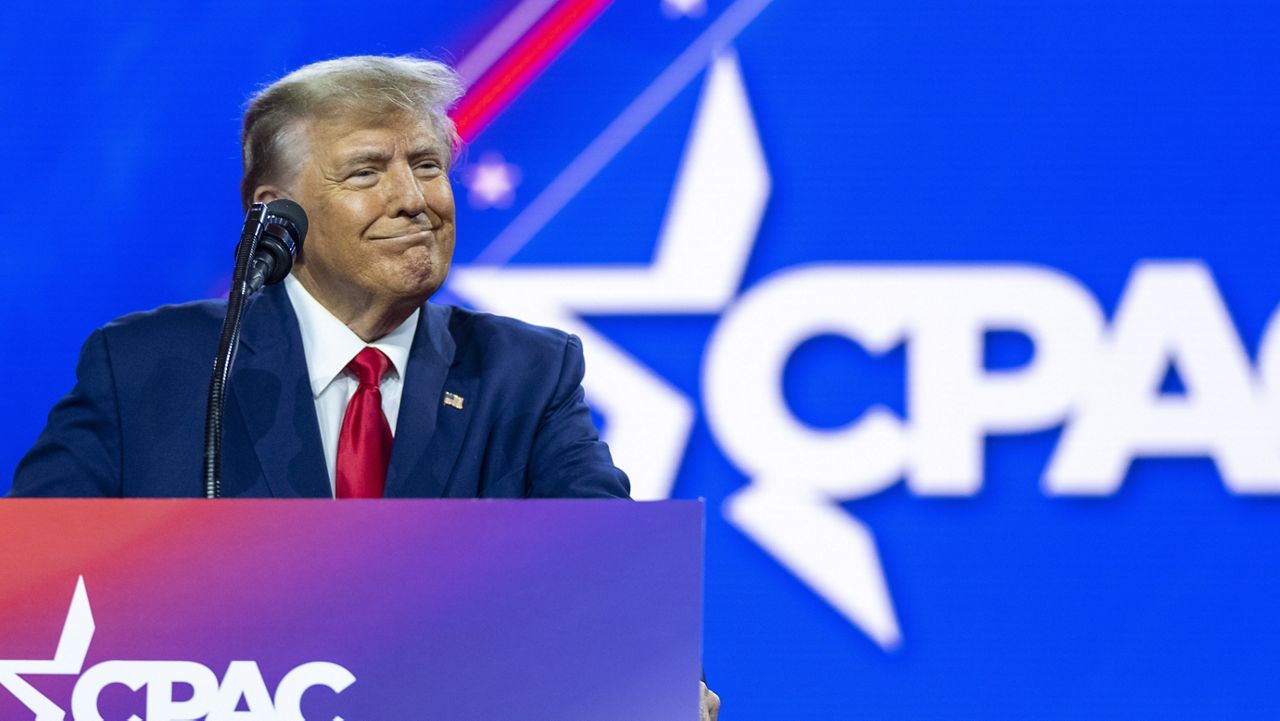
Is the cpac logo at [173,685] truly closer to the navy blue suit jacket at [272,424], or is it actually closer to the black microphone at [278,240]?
the black microphone at [278,240]

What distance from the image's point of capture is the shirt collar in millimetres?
2078

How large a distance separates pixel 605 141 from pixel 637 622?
2.00 m

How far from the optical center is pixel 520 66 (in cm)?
311

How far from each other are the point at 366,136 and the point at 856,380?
1.27 meters

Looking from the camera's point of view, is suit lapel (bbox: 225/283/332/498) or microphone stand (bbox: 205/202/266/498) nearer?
microphone stand (bbox: 205/202/266/498)

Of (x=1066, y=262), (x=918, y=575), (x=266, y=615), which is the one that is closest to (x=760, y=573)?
(x=918, y=575)

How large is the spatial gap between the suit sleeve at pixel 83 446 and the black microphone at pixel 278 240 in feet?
1.50

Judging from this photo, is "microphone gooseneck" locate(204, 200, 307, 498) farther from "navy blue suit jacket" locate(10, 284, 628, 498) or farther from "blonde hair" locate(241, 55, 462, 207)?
"blonde hair" locate(241, 55, 462, 207)

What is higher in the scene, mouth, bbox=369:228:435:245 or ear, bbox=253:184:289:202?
ear, bbox=253:184:289:202

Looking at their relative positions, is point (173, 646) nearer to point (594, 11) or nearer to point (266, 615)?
point (266, 615)

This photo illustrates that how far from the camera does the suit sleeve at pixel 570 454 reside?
1.97 m

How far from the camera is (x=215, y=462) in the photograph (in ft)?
4.86

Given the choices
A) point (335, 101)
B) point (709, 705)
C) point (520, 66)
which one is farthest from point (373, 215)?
point (520, 66)

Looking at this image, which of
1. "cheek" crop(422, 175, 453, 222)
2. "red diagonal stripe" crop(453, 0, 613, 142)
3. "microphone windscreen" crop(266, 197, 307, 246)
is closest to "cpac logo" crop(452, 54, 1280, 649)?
"red diagonal stripe" crop(453, 0, 613, 142)
